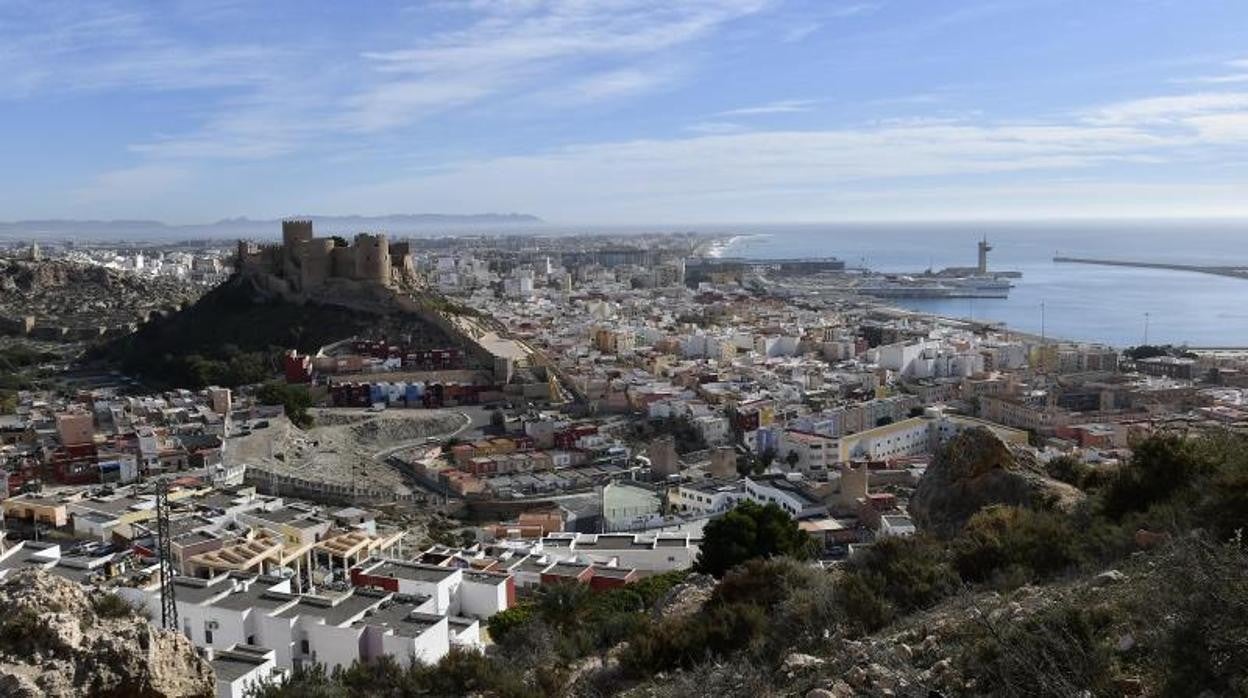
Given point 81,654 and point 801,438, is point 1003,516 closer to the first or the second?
point 81,654

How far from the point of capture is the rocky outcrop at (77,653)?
3.17 meters

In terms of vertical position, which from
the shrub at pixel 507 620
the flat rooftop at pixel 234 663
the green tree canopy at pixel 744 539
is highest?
the green tree canopy at pixel 744 539

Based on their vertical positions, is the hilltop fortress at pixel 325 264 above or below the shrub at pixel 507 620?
above

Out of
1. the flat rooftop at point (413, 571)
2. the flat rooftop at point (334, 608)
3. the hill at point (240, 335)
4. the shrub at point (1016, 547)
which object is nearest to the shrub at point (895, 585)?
the shrub at point (1016, 547)

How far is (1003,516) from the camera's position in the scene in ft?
18.3

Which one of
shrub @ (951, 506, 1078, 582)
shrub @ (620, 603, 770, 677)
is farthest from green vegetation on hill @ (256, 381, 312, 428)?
shrub @ (951, 506, 1078, 582)

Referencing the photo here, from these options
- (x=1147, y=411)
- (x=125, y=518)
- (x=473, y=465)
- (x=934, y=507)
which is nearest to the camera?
(x=934, y=507)

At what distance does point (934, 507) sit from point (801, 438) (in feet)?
38.0

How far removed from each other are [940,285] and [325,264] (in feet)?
154

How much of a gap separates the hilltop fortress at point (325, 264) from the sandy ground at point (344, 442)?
22.8ft

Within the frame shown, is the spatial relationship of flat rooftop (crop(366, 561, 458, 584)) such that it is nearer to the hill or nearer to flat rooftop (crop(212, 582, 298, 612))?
flat rooftop (crop(212, 582, 298, 612))

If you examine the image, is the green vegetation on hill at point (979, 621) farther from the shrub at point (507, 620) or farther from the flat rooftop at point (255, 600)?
the flat rooftop at point (255, 600)

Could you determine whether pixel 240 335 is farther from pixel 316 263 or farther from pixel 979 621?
pixel 979 621

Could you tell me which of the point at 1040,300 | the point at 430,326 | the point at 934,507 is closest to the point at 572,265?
the point at 1040,300
